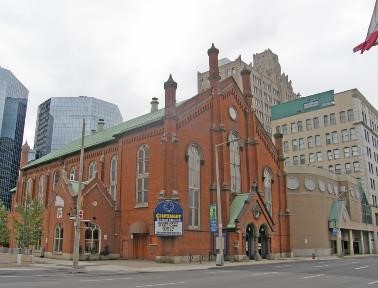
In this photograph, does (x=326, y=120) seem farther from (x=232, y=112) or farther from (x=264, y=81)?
(x=232, y=112)

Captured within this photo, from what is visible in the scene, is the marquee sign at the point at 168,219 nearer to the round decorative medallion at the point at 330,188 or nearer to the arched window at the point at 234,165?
the arched window at the point at 234,165

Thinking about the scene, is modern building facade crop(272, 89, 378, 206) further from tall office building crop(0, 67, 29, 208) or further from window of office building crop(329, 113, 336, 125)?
tall office building crop(0, 67, 29, 208)

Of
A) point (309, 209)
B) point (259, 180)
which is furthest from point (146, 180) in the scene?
point (309, 209)

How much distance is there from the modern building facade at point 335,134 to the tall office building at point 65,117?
2132 inches

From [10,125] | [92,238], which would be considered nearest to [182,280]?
[92,238]

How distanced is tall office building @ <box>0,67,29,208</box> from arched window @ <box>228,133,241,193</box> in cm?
13336

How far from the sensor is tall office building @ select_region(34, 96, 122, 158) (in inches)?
5276

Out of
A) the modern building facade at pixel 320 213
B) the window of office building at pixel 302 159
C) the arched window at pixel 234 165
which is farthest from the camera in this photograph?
the window of office building at pixel 302 159

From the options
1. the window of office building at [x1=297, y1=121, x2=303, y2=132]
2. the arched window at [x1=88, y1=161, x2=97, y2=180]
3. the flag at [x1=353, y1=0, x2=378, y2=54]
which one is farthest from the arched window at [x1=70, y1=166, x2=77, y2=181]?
the window of office building at [x1=297, y1=121, x2=303, y2=132]

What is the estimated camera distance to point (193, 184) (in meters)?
37.5

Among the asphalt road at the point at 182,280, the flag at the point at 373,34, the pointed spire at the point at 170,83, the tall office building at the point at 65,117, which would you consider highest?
the tall office building at the point at 65,117

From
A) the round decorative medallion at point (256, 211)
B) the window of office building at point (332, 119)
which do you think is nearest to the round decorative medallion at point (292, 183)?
the round decorative medallion at point (256, 211)

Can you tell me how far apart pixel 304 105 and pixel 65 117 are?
101 meters

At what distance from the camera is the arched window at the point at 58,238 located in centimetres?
3741
